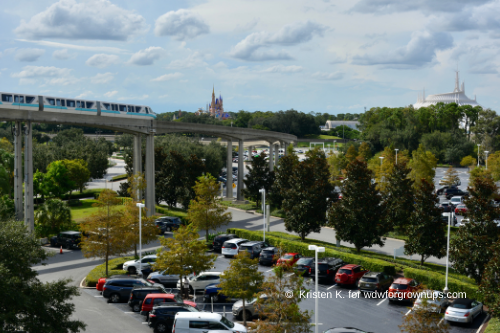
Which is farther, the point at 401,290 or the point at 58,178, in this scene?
the point at 58,178

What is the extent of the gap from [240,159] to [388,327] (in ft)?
137

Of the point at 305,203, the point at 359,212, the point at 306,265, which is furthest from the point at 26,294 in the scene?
the point at 305,203

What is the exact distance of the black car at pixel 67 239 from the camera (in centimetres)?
3738

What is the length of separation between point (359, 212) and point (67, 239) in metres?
22.8

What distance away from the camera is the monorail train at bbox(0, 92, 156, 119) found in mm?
36344

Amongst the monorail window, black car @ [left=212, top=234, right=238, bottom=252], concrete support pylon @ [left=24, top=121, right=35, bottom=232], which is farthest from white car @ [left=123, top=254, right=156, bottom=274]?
the monorail window

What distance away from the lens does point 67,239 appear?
123 feet

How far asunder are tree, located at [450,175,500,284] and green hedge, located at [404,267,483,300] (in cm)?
100

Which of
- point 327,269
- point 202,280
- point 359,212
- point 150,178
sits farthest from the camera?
point 150,178

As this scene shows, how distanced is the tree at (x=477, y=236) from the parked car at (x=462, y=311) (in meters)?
3.40

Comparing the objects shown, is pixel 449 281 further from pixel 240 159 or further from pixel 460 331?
pixel 240 159

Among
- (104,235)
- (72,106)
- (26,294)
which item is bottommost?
(104,235)

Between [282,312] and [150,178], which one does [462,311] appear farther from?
[150,178]

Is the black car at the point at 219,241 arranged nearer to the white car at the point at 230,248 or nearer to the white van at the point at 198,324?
the white car at the point at 230,248
